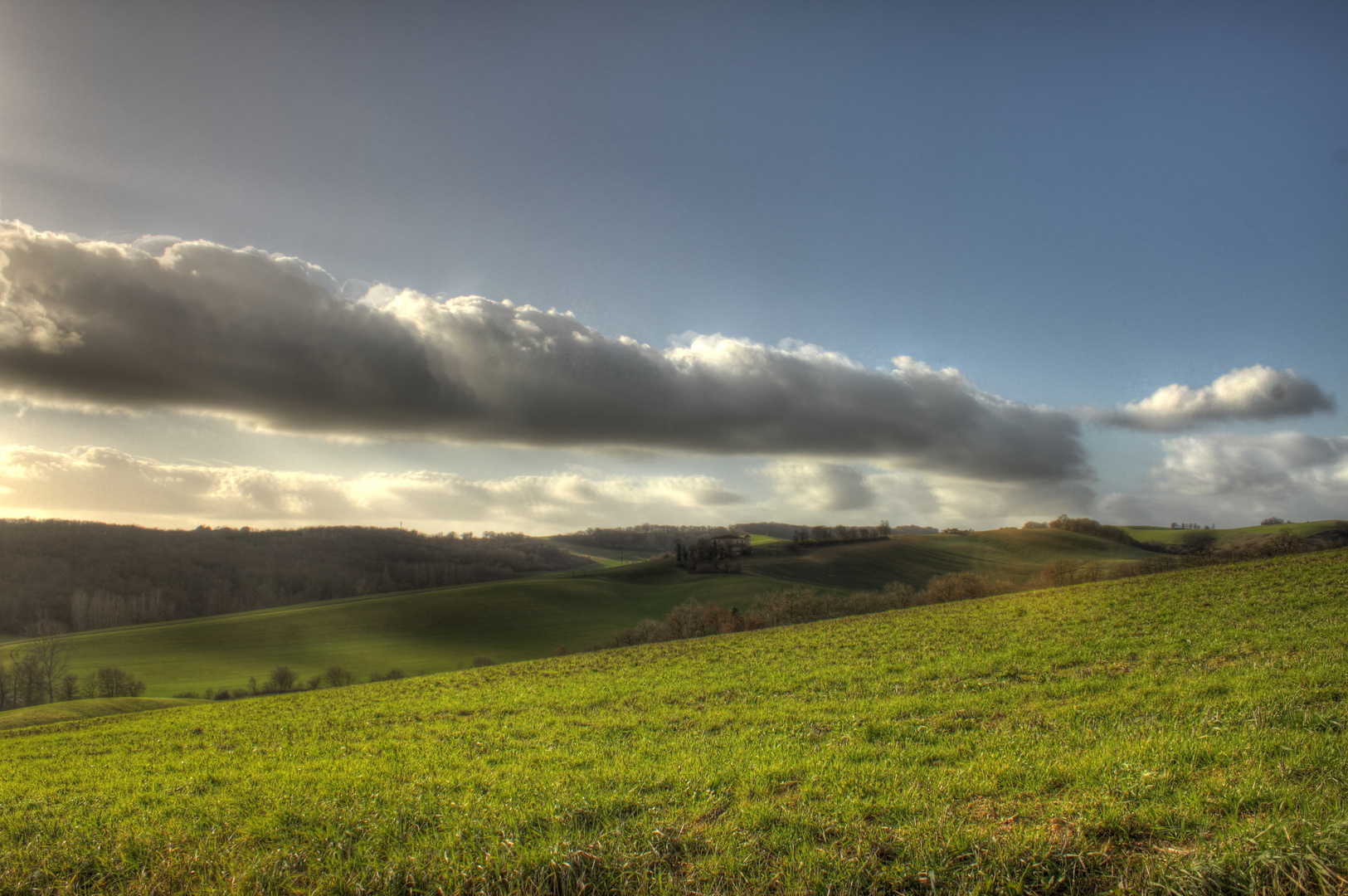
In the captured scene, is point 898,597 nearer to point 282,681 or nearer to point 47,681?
point 282,681

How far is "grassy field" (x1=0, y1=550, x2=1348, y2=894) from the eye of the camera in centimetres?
529

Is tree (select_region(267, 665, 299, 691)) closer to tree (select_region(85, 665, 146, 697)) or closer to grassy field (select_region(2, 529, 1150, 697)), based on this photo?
grassy field (select_region(2, 529, 1150, 697))

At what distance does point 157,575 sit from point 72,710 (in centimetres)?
16415

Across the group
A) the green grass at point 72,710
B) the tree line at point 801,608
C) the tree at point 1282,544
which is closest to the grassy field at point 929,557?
the tree line at point 801,608

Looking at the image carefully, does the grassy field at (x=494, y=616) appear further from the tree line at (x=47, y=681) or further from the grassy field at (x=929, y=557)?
the tree line at (x=47, y=681)

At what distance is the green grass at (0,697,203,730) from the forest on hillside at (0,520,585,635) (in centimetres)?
12612

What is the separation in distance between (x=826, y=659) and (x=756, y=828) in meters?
16.9

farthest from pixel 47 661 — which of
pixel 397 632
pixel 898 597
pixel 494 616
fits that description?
pixel 898 597

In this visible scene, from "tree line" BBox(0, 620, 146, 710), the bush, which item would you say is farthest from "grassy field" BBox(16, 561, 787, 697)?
the bush

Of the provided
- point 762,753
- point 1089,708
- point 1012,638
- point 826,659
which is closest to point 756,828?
point 762,753

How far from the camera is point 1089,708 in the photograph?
1072 cm

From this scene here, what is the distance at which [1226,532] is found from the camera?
130 meters

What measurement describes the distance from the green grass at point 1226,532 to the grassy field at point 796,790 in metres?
123

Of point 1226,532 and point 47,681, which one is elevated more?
point 1226,532
